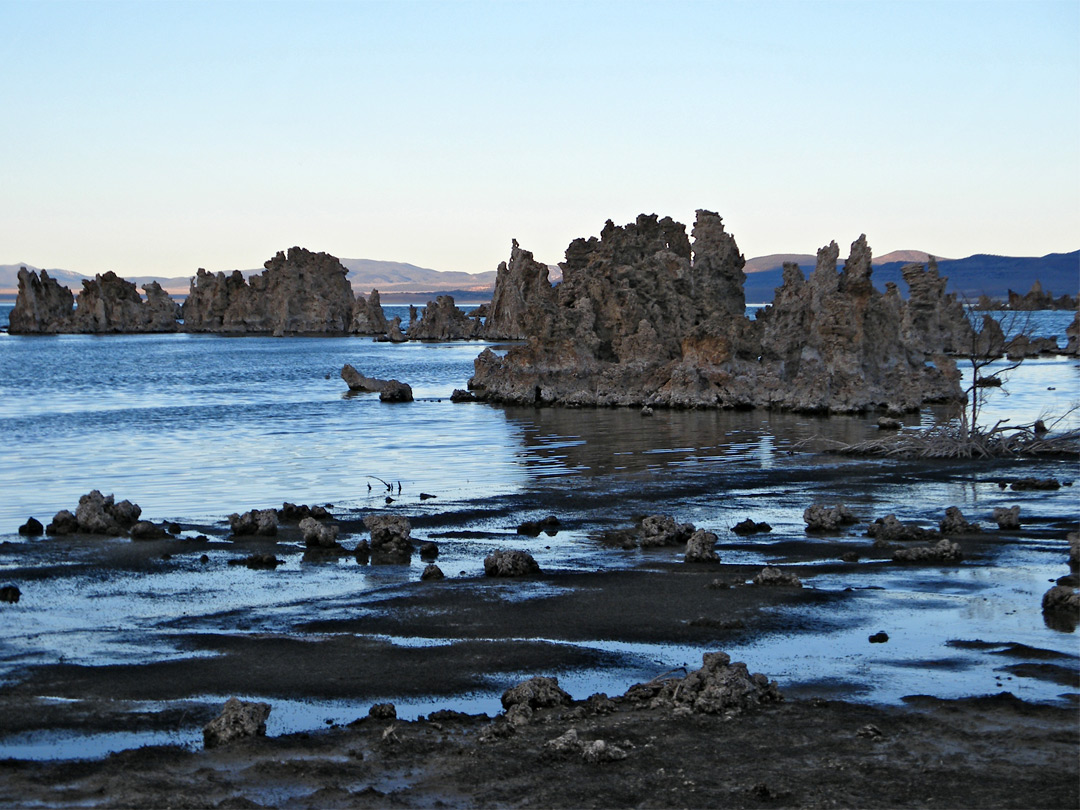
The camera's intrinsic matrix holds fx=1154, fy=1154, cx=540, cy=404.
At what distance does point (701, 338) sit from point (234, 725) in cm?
3456

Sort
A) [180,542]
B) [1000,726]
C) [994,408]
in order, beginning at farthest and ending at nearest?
[994,408] < [180,542] < [1000,726]

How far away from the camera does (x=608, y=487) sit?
24.0 meters

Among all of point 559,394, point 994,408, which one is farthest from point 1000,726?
point 559,394

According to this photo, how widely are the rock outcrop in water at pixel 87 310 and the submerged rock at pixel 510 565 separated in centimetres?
16329

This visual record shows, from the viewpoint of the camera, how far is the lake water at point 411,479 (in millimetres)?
12914

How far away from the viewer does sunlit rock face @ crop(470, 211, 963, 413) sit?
3916 cm

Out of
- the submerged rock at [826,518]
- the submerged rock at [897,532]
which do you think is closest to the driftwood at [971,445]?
the submerged rock at [826,518]

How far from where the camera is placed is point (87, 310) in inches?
6609

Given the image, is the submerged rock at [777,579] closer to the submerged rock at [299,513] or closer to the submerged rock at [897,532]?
the submerged rock at [897,532]

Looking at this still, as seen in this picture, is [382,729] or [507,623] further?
[507,623]

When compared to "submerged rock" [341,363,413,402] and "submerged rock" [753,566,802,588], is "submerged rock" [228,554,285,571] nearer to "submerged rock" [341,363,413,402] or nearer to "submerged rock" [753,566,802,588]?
"submerged rock" [753,566,802,588]

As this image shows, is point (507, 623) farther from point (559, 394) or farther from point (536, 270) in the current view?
point (536, 270)

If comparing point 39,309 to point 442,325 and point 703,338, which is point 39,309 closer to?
point 442,325

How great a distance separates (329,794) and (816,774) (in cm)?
343
